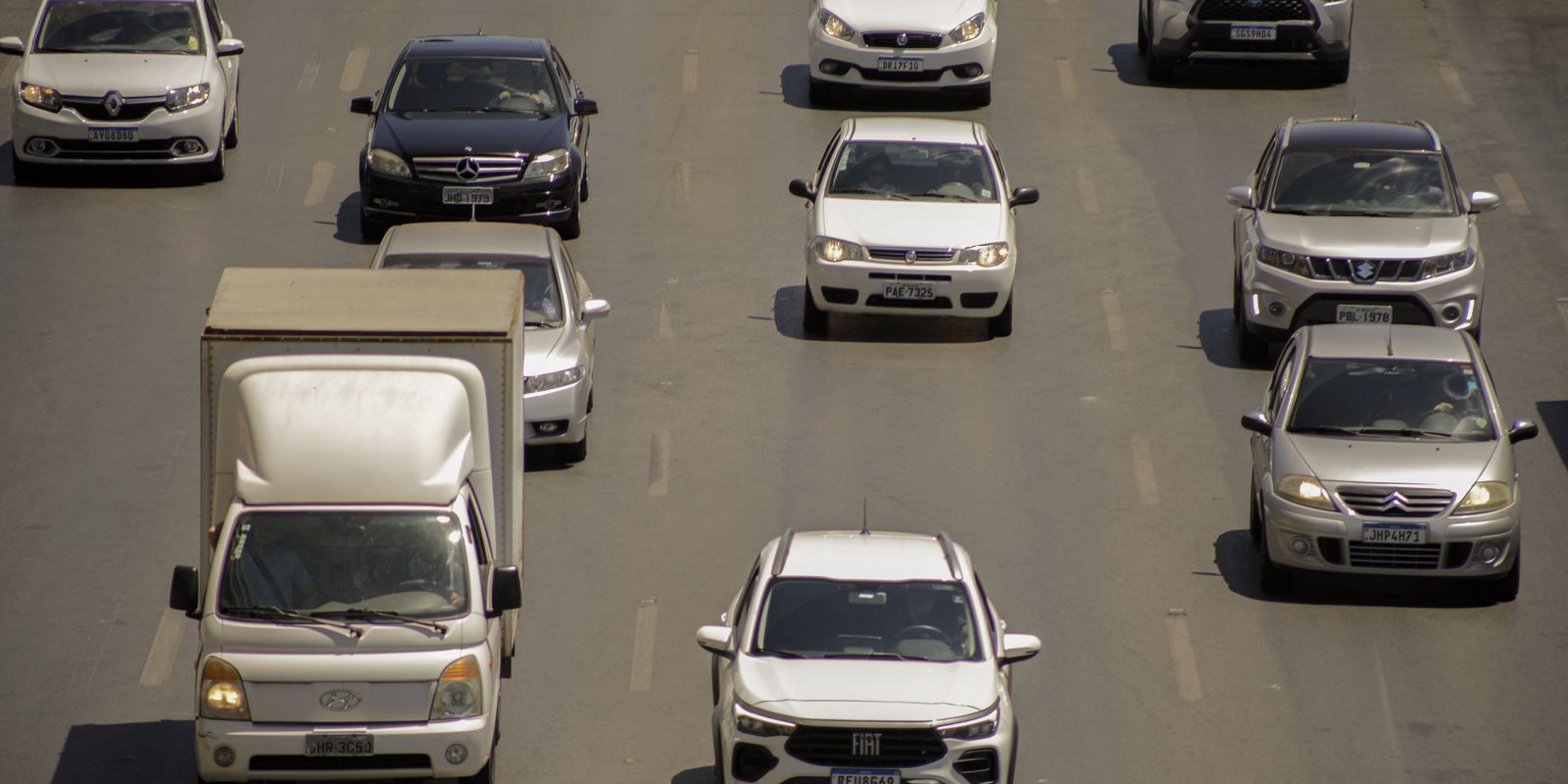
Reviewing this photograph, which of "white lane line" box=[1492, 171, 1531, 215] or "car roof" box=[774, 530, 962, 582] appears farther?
"white lane line" box=[1492, 171, 1531, 215]

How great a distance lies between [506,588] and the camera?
13.4 metres

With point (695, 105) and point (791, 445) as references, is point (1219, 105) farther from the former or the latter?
point (791, 445)

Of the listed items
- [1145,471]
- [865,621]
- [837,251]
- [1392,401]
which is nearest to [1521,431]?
[1392,401]

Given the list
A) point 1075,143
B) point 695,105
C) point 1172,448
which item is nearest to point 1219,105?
point 1075,143

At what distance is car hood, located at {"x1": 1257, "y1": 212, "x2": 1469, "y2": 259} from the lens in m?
21.7

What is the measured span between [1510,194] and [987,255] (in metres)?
7.71

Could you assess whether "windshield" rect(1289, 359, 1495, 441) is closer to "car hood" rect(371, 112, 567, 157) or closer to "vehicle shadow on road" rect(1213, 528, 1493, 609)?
"vehicle shadow on road" rect(1213, 528, 1493, 609)

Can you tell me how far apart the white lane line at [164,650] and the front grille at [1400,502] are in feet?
26.7

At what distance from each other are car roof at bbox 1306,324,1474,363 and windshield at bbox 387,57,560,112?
9.78 meters

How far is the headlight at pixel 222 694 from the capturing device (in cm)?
1282

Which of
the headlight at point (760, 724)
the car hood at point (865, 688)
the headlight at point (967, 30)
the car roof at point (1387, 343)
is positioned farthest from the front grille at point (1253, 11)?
the headlight at point (760, 724)

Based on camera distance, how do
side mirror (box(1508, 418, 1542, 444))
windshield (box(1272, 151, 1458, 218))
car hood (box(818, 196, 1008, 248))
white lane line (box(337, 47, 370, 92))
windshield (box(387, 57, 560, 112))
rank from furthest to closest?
white lane line (box(337, 47, 370, 92)) < windshield (box(387, 57, 560, 112)) < car hood (box(818, 196, 1008, 248)) < windshield (box(1272, 151, 1458, 218)) < side mirror (box(1508, 418, 1542, 444))

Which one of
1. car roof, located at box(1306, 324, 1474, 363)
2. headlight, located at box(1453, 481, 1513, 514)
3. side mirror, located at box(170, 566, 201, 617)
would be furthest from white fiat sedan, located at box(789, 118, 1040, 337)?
Result: side mirror, located at box(170, 566, 201, 617)

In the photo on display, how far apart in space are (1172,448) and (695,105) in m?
11.2
